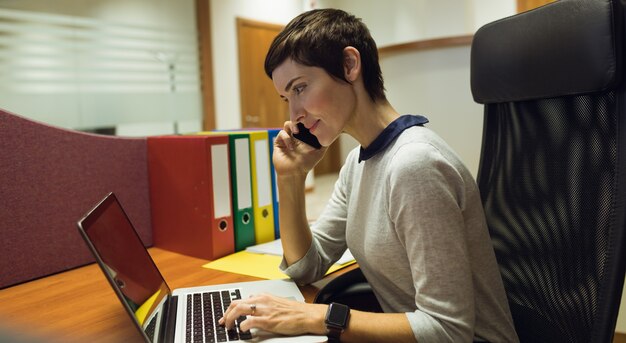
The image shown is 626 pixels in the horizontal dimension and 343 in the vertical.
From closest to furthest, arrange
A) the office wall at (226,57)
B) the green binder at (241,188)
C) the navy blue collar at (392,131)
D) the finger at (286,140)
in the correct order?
the navy blue collar at (392,131) < the finger at (286,140) < the green binder at (241,188) < the office wall at (226,57)

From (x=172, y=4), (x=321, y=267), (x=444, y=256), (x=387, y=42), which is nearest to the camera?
(x=444, y=256)

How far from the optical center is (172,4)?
4.40 meters

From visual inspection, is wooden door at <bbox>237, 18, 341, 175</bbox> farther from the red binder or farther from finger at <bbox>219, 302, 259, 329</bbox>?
finger at <bbox>219, 302, 259, 329</bbox>

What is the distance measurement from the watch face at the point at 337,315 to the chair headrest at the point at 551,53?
1.84 ft

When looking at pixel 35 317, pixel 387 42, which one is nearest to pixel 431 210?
pixel 35 317

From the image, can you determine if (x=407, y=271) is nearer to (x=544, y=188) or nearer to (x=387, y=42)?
(x=544, y=188)

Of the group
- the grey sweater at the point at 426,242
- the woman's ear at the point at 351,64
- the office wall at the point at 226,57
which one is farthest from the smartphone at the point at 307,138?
the office wall at the point at 226,57

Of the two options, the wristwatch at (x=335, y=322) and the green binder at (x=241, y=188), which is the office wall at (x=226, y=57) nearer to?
the green binder at (x=241, y=188)

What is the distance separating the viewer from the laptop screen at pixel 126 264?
69 centimetres

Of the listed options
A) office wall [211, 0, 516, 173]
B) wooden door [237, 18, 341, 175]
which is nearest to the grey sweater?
office wall [211, 0, 516, 173]

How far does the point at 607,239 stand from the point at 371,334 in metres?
0.42

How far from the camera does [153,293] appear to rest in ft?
2.82

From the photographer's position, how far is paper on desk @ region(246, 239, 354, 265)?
4.15ft

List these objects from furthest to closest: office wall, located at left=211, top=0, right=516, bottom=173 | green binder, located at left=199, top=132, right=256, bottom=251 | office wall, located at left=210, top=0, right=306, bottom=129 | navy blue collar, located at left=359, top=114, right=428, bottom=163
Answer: office wall, located at left=210, top=0, right=306, bottom=129 < office wall, located at left=211, top=0, right=516, bottom=173 < green binder, located at left=199, top=132, right=256, bottom=251 < navy blue collar, located at left=359, top=114, right=428, bottom=163
